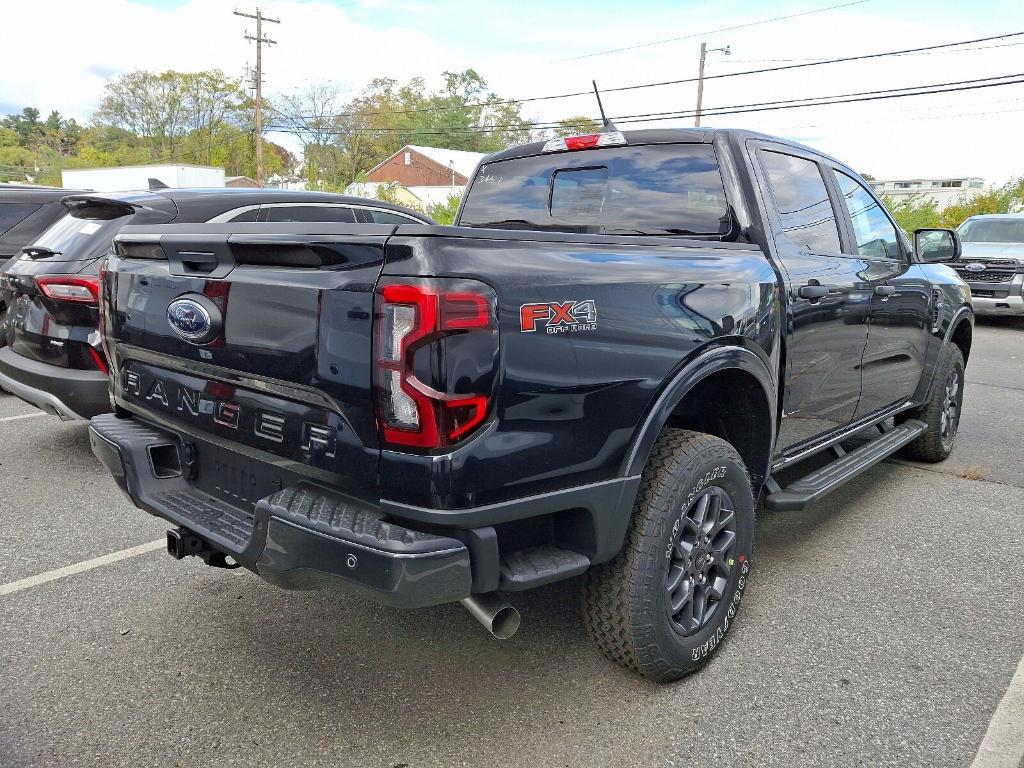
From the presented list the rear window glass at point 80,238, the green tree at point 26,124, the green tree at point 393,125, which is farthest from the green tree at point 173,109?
the rear window glass at point 80,238

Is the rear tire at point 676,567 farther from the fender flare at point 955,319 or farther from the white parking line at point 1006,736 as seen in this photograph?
the fender flare at point 955,319

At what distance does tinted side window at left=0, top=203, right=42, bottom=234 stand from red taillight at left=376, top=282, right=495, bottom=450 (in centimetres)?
637

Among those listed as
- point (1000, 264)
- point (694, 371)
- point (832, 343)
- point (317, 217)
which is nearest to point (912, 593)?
point (832, 343)

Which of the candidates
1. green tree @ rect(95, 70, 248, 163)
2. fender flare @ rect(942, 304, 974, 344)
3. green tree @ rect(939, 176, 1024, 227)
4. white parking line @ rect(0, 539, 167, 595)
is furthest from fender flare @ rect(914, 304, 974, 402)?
green tree @ rect(95, 70, 248, 163)

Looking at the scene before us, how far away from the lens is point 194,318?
2.41 meters

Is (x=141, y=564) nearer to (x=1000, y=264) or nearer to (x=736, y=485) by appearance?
(x=736, y=485)

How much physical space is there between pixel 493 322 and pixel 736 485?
133 centimetres

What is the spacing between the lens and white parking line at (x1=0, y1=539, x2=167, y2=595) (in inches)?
133

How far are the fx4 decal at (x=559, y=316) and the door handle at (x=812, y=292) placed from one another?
4.75 feet

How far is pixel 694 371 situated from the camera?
2.58 m

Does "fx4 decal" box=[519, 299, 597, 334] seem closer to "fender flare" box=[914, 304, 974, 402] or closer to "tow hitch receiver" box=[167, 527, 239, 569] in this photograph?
"tow hitch receiver" box=[167, 527, 239, 569]

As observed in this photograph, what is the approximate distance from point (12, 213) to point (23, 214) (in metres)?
0.08

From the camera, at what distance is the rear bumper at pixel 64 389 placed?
14.9 ft

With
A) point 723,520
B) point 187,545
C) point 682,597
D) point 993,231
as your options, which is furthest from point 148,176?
point 682,597
